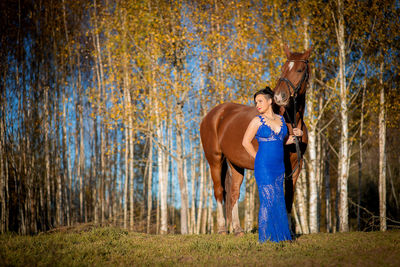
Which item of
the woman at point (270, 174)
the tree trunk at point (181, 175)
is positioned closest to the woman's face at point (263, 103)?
the woman at point (270, 174)

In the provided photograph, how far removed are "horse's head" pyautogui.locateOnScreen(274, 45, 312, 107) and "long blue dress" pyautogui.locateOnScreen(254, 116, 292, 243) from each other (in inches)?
16.2

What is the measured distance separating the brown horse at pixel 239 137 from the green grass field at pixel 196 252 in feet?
3.51

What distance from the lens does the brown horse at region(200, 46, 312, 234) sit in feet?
16.4

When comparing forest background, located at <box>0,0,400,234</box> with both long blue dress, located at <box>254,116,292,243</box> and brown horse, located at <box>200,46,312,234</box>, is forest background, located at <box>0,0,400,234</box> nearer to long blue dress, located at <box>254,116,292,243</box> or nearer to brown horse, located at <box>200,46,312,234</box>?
brown horse, located at <box>200,46,312,234</box>

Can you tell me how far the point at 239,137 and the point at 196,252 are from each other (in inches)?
91.8

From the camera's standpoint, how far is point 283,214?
4.71 metres

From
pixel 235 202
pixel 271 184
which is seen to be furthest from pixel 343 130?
pixel 271 184

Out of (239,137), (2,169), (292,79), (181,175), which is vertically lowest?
(181,175)

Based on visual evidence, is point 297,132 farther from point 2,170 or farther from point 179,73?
point 2,170

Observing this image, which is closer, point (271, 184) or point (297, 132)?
point (271, 184)

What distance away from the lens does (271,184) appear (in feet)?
15.4

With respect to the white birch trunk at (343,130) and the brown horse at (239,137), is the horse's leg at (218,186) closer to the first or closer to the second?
the brown horse at (239,137)

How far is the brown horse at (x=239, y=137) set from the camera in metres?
5.00

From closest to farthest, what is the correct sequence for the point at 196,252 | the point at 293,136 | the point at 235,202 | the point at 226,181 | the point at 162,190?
1. the point at 196,252
2. the point at 293,136
3. the point at 235,202
4. the point at 226,181
5. the point at 162,190
